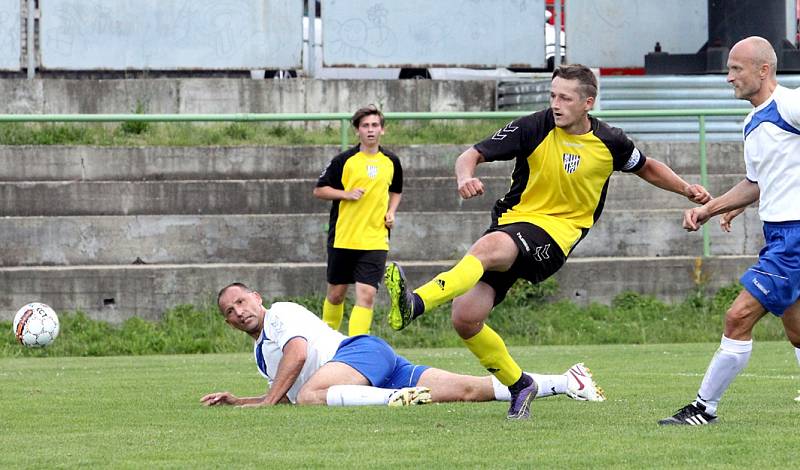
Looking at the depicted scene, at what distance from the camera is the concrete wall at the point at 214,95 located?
19969mm

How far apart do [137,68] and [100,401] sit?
11682mm

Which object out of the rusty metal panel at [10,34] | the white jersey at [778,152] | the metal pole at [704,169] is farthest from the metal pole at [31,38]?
the white jersey at [778,152]

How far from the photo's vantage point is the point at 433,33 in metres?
20.9

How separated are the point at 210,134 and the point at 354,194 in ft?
16.0

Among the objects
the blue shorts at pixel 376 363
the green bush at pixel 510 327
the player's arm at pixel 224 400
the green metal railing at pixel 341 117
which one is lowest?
the green bush at pixel 510 327

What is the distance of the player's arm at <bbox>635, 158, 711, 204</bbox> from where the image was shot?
8375mm

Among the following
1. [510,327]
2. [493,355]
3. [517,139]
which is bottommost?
[510,327]

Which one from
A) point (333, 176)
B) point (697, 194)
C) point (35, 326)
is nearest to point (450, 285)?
point (697, 194)

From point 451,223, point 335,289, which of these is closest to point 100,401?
point 335,289

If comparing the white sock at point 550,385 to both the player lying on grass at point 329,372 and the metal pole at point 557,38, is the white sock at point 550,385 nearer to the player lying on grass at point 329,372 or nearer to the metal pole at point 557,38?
the player lying on grass at point 329,372

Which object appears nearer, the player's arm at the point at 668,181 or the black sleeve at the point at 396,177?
the player's arm at the point at 668,181

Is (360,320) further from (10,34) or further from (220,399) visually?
(10,34)

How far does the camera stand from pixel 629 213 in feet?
59.1

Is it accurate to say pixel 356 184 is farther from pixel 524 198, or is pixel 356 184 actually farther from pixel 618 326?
pixel 524 198
